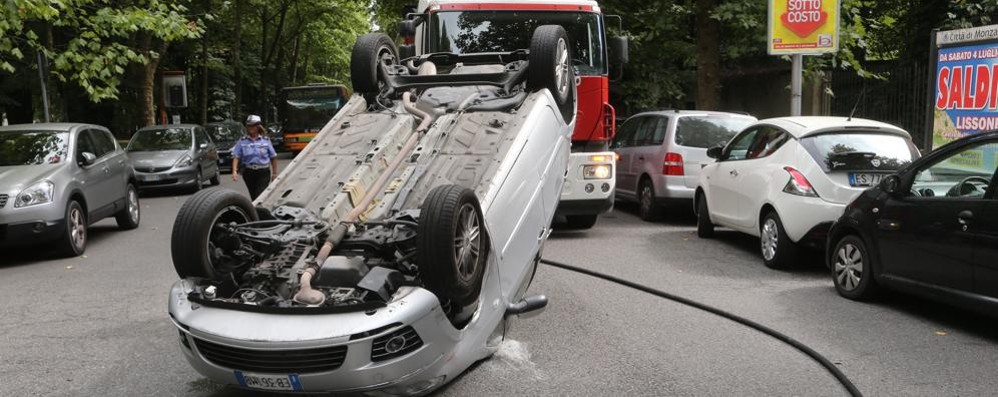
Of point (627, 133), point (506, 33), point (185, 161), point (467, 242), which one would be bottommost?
point (185, 161)

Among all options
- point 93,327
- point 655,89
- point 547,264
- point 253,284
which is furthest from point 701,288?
point 655,89

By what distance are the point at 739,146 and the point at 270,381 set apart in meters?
7.41

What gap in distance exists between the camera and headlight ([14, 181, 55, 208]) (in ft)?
30.7

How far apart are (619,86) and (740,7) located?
5737mm

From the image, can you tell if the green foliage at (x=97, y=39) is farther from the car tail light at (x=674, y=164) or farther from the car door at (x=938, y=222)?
the car door at (x=938, y=222)

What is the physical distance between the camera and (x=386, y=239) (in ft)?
16.1

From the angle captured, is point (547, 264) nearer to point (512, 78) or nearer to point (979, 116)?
point (512, 78)

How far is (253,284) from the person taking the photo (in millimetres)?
4637

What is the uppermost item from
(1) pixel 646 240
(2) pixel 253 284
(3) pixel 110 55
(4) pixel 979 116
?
(3) pixel 110 55

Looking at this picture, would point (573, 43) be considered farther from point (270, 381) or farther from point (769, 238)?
point (270, 381)

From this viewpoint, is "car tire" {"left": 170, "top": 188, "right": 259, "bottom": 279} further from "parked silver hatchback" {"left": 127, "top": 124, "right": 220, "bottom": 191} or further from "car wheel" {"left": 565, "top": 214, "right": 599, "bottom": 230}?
"parked silver hatchback" {"left": 127, "top": 124, "right": 220, "bottom": 191}

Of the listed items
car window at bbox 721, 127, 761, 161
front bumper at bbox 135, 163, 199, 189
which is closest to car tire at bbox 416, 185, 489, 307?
car window at bbox 721, 127, 761, 161

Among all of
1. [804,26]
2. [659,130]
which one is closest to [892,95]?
[804,26]

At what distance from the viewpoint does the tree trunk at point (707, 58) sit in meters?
16.8
